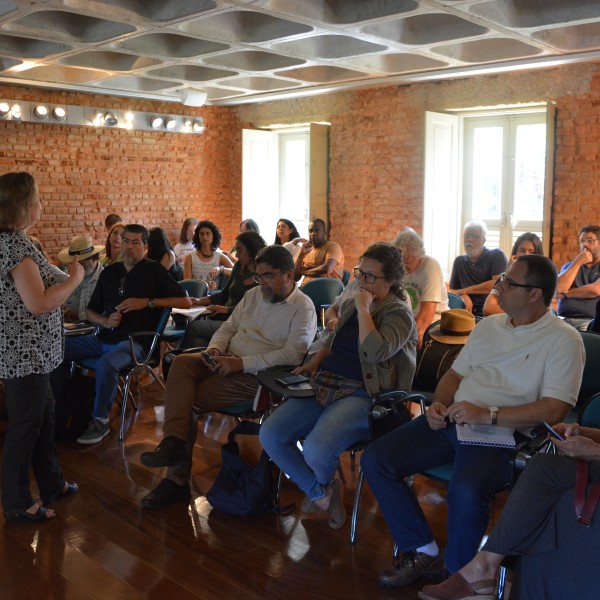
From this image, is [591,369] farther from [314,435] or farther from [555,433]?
[314,435]

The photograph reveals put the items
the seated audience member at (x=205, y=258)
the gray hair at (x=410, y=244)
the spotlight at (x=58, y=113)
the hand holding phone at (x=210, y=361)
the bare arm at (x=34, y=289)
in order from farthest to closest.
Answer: the spotlight at (x=58, y=113) < the seated audience member at (x=205, y=258) < the gray hair at (x=410, y=244) < the hand holding phone at (x=210, y=361) < the bare arm at (x=34, y=289)

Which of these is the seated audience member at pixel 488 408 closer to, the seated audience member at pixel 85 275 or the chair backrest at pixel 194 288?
the seated audience member at pixel 85 275

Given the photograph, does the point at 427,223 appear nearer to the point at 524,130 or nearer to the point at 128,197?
the point at 524,130

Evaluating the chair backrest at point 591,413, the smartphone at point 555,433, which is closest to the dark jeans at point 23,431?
the smartphone at point 555,433

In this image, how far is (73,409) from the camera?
15.7 feet

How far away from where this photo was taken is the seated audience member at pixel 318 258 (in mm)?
7809

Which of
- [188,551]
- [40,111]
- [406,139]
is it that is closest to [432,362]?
[188,551]

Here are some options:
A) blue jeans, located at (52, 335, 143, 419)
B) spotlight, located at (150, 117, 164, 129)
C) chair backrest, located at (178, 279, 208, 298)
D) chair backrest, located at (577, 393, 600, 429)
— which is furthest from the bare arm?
spotlight, located at (150, 117, 164, 129)

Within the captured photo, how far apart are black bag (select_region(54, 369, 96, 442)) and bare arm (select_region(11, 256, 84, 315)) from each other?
1.58 metres

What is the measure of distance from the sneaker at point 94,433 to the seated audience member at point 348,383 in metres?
1.72

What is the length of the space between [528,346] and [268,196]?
919cm

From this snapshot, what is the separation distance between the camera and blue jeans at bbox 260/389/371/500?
10.9 feet

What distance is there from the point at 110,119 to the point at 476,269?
21.1ft

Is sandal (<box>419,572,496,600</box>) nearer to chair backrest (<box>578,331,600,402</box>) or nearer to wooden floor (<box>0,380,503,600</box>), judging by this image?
wooden floor (<box>0,380,503,600</box>)
